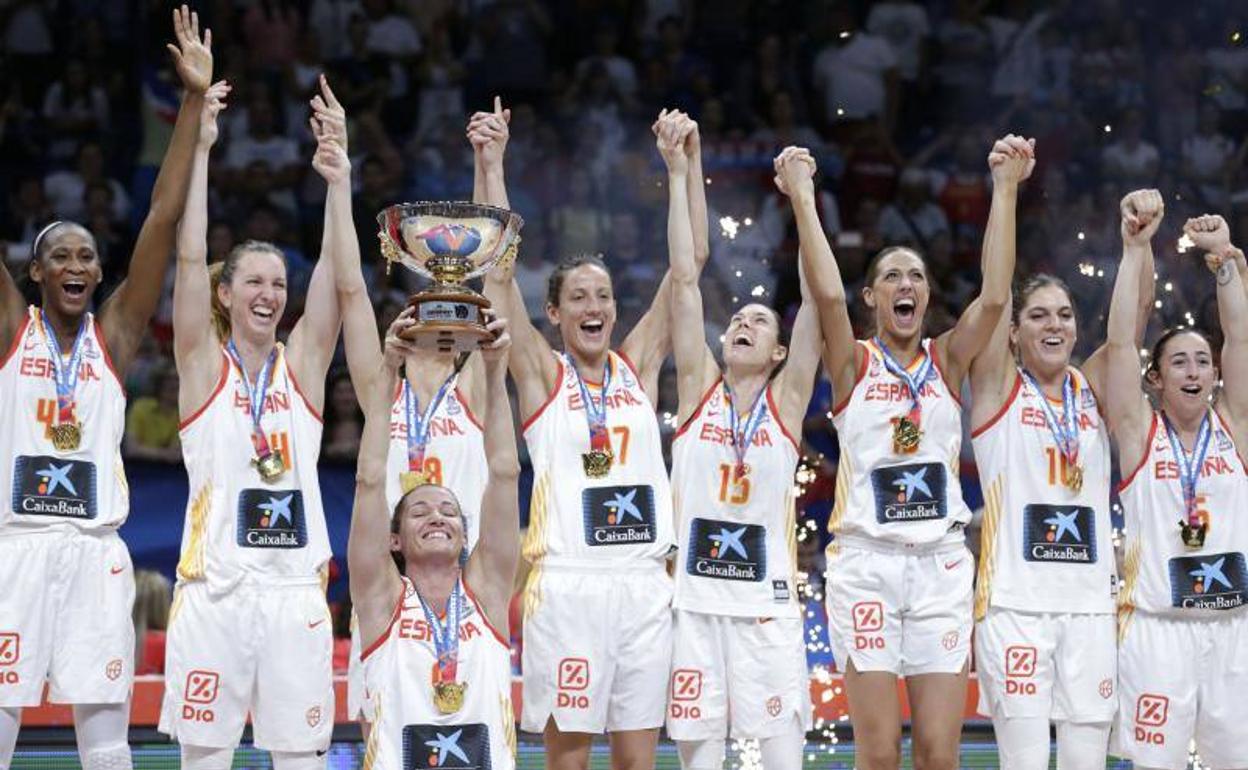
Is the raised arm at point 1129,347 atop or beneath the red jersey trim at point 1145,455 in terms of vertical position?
atop

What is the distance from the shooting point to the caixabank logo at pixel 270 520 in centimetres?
666

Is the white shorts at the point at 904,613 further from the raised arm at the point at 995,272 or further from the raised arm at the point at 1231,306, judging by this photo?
the raised arm at the point at 1231,306

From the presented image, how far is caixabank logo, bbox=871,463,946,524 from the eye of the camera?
691 centimetres

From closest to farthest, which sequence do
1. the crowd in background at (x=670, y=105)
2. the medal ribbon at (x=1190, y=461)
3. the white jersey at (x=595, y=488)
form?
the white jersey at (x=595, y=488), the medal ribbon at (x=1190, y=461), the crowd in background at (x=670, y=105)

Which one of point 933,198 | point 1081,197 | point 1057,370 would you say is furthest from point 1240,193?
point 1057,370

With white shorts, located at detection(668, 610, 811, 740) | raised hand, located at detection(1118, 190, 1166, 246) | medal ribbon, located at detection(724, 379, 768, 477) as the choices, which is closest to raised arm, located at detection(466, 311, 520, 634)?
white shorts, located at detection(668, 610, 811, 740)

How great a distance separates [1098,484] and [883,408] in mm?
770

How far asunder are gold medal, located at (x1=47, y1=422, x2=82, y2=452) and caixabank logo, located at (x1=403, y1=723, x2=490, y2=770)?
1.59 m

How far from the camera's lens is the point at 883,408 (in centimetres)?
703

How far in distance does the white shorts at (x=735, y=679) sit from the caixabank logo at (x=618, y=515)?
336mm

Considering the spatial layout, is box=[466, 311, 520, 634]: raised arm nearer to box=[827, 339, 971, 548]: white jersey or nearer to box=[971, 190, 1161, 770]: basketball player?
box=[827, 339, 971, 548]: white jersey

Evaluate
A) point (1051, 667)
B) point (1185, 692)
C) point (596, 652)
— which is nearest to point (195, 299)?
point (596, 652)

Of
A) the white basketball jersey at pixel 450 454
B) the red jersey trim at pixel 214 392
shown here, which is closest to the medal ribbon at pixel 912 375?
the white basketball jersey at pixel 450 454

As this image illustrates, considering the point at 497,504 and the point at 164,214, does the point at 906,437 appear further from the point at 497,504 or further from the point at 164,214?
the point at 164,214
